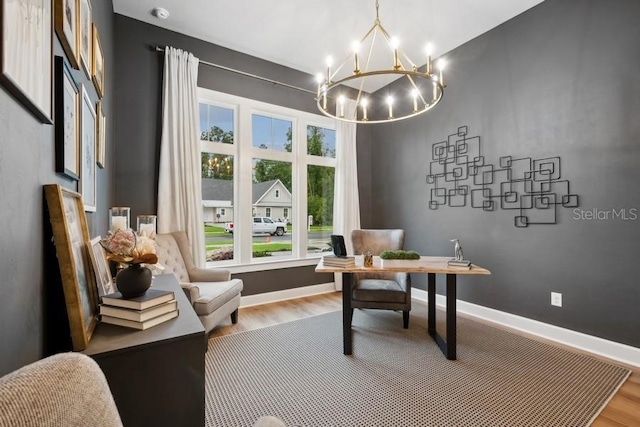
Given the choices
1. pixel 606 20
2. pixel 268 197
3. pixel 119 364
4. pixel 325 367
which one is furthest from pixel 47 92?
pixel 606 20

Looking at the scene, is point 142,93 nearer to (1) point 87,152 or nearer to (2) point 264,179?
(2) point 264,179

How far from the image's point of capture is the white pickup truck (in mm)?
3867

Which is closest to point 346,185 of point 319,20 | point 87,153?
point 319,20

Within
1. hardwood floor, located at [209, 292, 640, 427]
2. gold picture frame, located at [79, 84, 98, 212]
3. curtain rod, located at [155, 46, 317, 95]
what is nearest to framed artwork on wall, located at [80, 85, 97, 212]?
gold picture frame, located at [79, 84, 98, 212]

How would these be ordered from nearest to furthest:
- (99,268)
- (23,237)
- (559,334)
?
(23,237)
(99,268)
(559,334)

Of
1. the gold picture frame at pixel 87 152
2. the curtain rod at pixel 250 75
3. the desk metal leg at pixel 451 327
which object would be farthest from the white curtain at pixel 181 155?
the desk metal leg at pixel 451 327

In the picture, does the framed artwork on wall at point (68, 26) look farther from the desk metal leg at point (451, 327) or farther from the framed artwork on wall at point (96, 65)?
the desk metal leg at point (451, 327)

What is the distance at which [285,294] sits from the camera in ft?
13.5

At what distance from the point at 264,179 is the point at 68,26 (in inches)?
115

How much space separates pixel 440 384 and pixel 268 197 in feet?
9.61

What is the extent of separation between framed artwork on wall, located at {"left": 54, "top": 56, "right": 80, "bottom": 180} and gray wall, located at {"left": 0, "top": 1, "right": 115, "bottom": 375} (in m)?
0.04

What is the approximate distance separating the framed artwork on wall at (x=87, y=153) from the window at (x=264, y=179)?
1.86 m

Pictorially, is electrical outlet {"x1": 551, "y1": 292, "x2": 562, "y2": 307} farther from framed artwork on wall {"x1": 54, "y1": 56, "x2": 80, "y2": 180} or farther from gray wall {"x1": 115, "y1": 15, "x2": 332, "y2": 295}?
gray wall {"x1": 115, "y1": 15, "x2": 332, "y2": 295}

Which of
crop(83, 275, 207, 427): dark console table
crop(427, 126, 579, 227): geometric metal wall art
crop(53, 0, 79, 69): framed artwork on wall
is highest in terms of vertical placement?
crop(53, 0, 79, 69): framed artwork on wall
